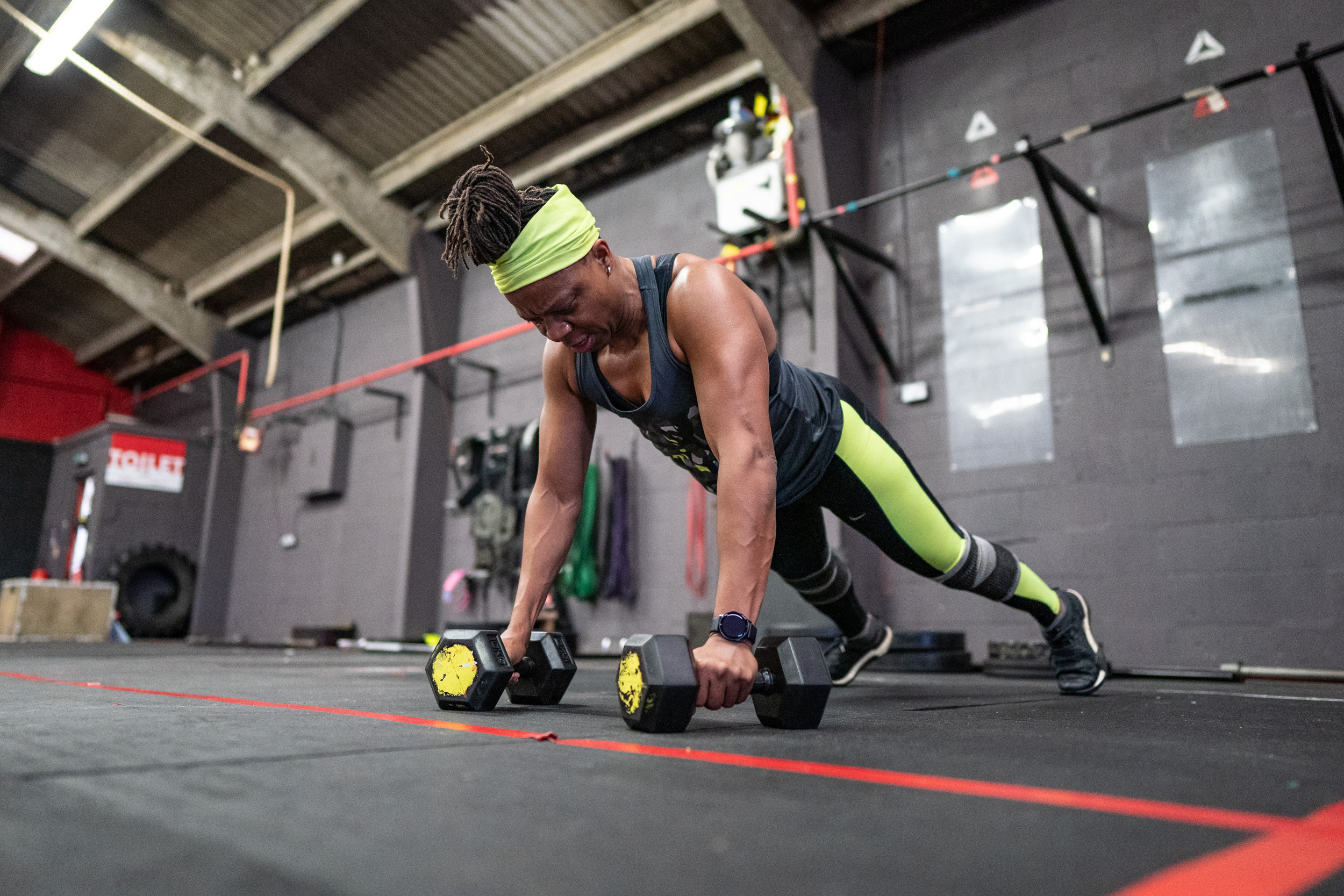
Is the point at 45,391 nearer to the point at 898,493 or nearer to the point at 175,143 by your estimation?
the point at 175,143

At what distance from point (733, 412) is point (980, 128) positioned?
3654mm

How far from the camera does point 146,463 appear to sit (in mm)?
8914

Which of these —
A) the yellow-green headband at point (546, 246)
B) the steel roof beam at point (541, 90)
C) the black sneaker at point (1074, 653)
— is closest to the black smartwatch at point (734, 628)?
the yellow-green headband at point (546, 246)

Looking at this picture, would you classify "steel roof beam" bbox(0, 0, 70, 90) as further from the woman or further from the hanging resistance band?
the woman

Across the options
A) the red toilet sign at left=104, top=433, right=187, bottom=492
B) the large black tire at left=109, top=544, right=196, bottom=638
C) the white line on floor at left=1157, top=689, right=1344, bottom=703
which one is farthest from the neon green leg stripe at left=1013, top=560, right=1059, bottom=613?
the red toilet sign at left=104, top=433, right=187, bottom=492

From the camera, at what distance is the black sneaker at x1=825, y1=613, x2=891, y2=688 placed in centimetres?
225

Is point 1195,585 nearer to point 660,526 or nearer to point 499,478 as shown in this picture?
point 660,526

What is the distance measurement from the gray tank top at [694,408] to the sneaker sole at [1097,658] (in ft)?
2.67

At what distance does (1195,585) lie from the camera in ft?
10.8

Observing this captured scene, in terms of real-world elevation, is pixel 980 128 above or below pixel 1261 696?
above

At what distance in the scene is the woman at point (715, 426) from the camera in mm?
1226

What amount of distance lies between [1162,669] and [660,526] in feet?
9.41

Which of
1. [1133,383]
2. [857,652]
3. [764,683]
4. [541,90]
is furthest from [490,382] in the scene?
[764,683]

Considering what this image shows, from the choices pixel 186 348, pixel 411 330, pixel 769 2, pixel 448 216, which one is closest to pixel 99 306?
pixel 186 348
